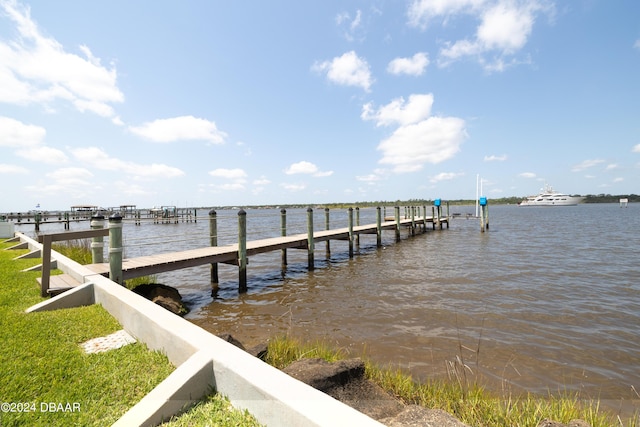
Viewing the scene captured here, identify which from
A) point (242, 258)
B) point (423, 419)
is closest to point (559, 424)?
point (423, 419)

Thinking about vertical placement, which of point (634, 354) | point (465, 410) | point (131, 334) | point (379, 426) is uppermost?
point (379, 426)

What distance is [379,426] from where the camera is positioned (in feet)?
5.89

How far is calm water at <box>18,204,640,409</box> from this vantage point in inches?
196

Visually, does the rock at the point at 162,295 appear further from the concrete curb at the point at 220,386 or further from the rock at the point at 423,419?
Result: the rock at the point at 423,419

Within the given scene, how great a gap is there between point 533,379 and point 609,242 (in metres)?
20.8

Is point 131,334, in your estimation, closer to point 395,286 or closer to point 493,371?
point 493,371

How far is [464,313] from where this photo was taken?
739 cm

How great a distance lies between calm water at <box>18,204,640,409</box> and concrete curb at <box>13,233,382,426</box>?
301cm

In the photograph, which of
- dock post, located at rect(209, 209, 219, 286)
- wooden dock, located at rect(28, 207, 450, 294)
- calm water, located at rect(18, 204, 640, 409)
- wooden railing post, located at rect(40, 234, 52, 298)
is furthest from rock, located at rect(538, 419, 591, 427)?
dock post, located at rect(209, 209, 219, 286)

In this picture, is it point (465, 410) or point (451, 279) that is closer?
point (465, 410)

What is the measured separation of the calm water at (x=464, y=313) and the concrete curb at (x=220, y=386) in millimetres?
3006

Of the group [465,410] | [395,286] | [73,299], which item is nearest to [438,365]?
[465,410]

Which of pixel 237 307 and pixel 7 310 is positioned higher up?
pixel 7 310

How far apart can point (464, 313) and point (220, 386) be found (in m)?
6.43
